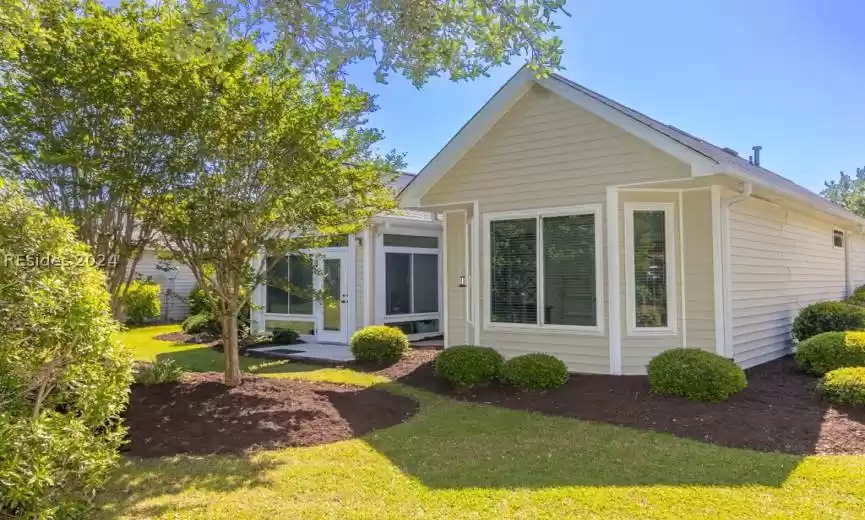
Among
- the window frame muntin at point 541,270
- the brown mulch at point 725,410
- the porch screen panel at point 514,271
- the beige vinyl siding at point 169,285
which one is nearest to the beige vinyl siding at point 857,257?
the brown mulch at point 725,410

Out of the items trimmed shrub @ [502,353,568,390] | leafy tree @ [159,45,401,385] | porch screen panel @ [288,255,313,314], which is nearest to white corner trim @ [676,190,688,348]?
trimmed shrub @ [502,353,568,390]

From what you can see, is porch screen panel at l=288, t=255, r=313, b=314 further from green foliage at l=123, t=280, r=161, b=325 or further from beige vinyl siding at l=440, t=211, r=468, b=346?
green foliage at l=123, t=280, r=161, b=325

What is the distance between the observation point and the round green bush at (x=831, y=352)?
8.04m

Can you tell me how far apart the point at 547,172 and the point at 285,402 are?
523 centimetres

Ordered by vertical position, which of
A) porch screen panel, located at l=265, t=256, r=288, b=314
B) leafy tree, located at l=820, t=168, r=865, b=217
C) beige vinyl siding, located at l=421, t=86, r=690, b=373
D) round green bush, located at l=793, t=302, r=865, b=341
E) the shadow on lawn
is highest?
leafy tree, located at l=820, t=168, r=865, b=217

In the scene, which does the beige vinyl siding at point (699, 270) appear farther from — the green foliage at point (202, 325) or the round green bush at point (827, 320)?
the green foliage at point (202, 325)

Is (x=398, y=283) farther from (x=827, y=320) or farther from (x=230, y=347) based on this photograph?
(x=827, y=320)

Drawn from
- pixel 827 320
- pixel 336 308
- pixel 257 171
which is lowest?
pixel 827 320

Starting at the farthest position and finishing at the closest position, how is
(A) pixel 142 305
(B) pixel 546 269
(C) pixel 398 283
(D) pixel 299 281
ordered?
(A) pixel 142 305, (D) pixel 299 281, (C) pixel 398 283, (B) pixel 546 269

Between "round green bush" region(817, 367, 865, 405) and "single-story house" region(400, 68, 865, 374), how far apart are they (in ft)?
5.07

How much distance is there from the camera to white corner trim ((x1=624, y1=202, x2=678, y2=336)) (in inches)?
337

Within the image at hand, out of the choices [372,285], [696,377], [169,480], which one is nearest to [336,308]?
[372,285]

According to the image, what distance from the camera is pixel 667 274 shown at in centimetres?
859

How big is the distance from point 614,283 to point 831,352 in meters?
3.28
